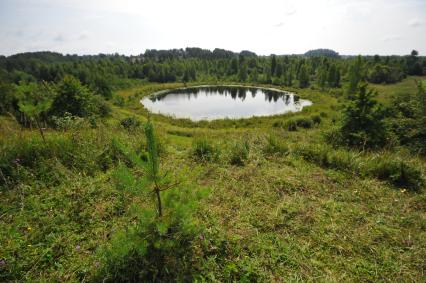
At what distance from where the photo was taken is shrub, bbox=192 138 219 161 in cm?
556

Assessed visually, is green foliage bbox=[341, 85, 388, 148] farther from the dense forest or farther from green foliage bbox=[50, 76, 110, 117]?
green foliage bbox=[50, 76, 110, 117]

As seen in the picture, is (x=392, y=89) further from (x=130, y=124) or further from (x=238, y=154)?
(x=238, y=154)

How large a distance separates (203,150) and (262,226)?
2.83 m

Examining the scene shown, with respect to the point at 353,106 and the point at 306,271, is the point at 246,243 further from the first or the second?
the point at 353,106

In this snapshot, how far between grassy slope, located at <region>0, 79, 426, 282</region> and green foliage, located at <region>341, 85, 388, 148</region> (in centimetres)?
674

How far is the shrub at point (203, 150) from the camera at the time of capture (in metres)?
5.56

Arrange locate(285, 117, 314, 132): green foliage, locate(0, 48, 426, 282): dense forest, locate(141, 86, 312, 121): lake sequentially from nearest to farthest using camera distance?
locate(0, 48, 426, 282): dense forest < locate(285, 117, 314, 132): green foliage < locate(141, 86, 312, 121): lake

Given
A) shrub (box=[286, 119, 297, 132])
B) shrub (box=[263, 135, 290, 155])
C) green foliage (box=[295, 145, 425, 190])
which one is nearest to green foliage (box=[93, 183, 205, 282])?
shrub (box=[263, 135, 290, 155])

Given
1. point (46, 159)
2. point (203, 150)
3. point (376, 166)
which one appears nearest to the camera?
point (46, 159)

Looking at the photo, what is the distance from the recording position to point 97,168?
15.0 ft

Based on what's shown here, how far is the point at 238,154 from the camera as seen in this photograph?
216 inches

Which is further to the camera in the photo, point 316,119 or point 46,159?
point 316,119

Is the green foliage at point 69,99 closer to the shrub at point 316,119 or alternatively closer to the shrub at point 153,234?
the shrub at point 153,234

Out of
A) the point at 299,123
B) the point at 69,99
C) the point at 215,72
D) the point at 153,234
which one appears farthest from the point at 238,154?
the point at 215,72
